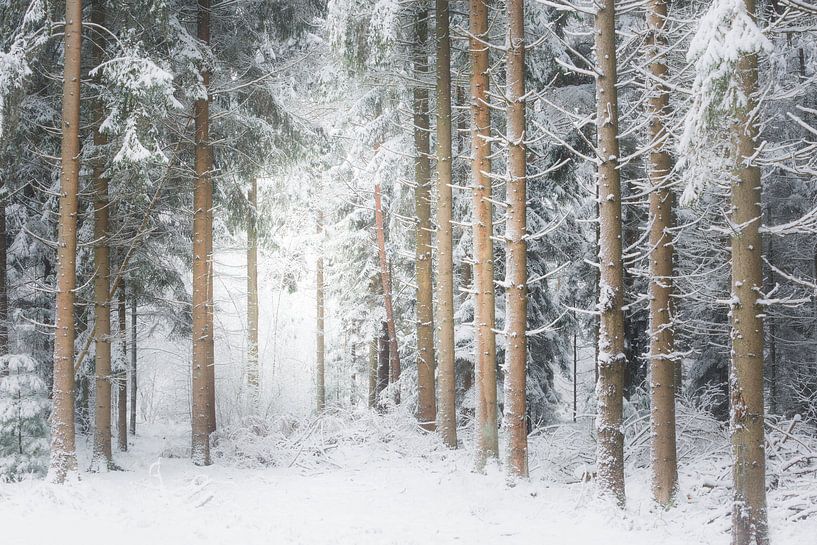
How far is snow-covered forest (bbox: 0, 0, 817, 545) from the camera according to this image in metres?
6.98

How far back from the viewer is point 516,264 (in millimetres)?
9445

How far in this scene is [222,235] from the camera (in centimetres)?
1928

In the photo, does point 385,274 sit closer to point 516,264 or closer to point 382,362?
point 382,362

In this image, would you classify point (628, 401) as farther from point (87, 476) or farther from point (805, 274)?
point (87, 476)

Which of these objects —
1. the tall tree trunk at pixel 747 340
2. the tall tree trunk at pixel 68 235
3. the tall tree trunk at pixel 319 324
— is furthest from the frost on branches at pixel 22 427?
the tall tree trunk at pixel 319 324

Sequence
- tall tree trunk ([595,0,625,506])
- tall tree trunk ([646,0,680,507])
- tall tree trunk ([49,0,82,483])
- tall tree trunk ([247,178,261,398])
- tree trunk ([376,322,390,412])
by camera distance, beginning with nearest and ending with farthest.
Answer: tall tree trunk ([595,0,625,506]) < tall tree trunk ([646,0,680,507]) < tall tree trunk ([49,0,82,483]) < tall tree trunk ([247,178,261,398]) < tree trunk ([376,322,390,412])

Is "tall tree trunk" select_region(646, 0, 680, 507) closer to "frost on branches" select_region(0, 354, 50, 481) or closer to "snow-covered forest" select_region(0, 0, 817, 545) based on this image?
"snow-covered forest" select_region(0, 0, 817, 545)

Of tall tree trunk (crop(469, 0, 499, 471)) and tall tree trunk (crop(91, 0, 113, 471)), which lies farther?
tall tree trunk (crop(91, 0, 113, 471))

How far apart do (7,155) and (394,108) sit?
7.60 meters

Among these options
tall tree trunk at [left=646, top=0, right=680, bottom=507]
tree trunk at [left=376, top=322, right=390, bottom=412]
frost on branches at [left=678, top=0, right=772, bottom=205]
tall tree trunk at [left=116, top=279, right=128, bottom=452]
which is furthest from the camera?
tree trunk at [left=376, top=322, right=390, bottom=412]

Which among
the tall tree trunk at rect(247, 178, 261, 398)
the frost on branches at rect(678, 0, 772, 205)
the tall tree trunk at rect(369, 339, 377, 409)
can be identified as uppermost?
the frost on branches at rect(678, 0, 772, 205)

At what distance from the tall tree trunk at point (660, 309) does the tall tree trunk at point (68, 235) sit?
28.8 feet

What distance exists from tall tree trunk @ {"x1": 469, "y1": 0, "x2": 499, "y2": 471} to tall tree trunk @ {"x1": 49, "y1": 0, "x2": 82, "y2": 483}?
6.49m

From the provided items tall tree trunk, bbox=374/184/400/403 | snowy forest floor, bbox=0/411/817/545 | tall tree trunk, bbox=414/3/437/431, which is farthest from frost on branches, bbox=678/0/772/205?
tall tree trunk, bbox=374/184/400/403
